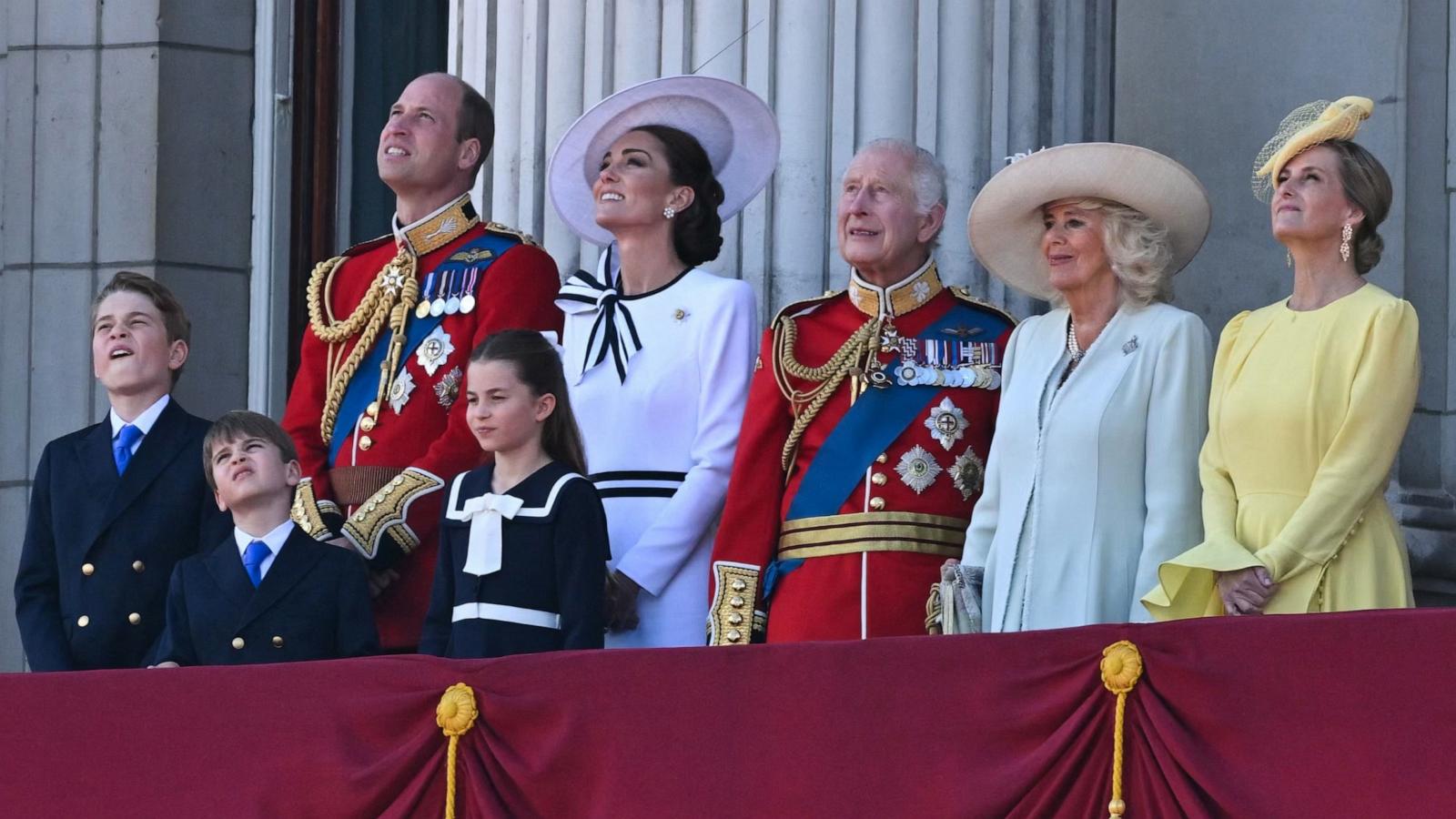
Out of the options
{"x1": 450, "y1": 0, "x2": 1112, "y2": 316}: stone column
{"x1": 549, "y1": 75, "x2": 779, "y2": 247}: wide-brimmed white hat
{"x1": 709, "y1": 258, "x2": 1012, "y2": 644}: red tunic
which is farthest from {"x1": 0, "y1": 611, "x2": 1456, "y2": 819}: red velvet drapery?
{"x1": 450, "y1": 0, "x2": 1112, "y2": 316}: stone column

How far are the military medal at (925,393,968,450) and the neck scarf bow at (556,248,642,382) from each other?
72 cm

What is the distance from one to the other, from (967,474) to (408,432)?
1292mm

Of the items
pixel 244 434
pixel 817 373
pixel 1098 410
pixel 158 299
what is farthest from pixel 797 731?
pixel 158 299

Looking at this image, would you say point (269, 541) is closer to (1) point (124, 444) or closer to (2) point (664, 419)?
(1) point (124, 444)

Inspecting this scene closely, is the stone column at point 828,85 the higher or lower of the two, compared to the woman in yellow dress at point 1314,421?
higher

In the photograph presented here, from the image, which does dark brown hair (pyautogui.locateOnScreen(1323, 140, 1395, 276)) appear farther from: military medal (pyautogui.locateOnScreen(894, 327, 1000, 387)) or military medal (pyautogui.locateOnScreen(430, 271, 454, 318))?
military medal (pyautogui.locateOnScreen(430, 271, 454, 318))

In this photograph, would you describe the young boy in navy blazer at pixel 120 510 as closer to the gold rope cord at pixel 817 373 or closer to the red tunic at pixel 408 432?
the red tunic at pixel 408 432

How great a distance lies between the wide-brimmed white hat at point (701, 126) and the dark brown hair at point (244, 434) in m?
1.06

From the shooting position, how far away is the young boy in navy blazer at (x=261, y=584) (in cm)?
574

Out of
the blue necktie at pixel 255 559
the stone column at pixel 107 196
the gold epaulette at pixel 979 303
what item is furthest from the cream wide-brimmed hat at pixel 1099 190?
the stone column at pixel 107 196

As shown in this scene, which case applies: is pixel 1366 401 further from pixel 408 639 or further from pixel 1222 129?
pixel 1222 129

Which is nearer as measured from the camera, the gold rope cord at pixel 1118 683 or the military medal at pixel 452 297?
the gold rope cord at pixel 1118 683

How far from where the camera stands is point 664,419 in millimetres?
6145

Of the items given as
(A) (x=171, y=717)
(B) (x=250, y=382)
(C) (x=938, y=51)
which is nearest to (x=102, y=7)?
(B) (x=250, y=382)
